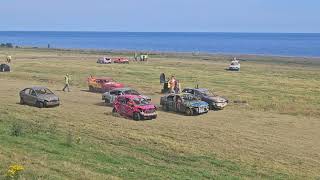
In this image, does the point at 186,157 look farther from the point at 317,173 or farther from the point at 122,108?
the point at 122,108

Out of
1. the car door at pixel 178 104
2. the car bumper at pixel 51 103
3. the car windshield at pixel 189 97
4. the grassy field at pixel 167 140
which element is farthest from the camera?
the car bumper at pixel 51 103

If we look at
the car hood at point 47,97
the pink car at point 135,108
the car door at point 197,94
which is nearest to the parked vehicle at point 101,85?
the car door at point 197,94

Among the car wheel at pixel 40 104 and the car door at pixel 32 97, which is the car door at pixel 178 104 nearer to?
the car wheel at pixel 40 104

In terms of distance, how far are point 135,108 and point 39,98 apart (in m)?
8.05

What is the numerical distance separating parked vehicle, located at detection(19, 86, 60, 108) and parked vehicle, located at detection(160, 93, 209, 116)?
7.69 m

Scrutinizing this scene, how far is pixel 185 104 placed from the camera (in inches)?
1462

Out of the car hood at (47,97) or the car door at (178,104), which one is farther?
the car hood at (47,97)

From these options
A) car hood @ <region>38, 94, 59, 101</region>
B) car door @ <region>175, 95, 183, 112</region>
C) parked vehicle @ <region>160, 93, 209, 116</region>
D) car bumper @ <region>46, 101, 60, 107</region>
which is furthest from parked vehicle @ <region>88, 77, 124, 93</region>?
car door @ <region>175, 95, 183, 112</region>

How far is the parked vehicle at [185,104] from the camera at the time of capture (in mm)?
36875

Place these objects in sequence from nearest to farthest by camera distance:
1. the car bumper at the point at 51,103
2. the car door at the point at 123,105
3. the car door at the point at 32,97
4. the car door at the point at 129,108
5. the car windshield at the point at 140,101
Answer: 1. the car door at the point at 129,108
2. the car windshield at the point at 140,101
3. the car door at the point at 123,105
4. the car bumper at the point at 51,103
5. the car door at the point at 32,97

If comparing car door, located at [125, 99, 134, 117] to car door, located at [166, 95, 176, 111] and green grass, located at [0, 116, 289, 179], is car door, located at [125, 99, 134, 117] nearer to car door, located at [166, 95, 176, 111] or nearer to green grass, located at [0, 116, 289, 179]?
car door, located at [166, 95, 176, 111]

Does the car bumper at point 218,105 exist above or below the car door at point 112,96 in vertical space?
below

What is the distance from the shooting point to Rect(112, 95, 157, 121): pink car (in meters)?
34.4

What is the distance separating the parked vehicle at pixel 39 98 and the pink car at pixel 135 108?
497 cm
